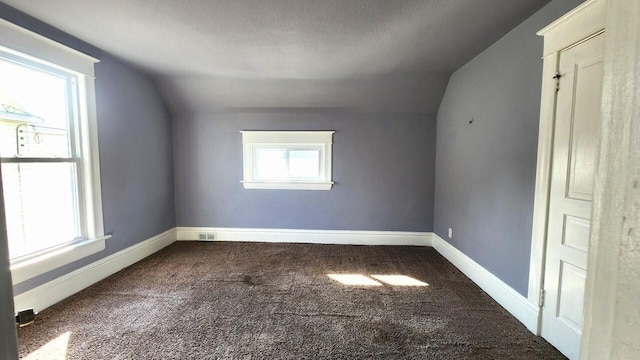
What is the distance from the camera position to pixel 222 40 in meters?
2.31

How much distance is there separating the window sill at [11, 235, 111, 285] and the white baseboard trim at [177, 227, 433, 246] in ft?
4.45

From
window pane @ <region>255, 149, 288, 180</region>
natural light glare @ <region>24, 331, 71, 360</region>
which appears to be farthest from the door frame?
natural light glare @ <region>24, 331, 71, 360</region>

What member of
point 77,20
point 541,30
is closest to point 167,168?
point 77,20

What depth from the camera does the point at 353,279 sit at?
2.81m

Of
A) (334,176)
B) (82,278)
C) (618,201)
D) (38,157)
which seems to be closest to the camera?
(618,201)

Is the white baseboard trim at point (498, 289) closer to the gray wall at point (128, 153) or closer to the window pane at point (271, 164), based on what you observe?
the window pane at point (271, 164)

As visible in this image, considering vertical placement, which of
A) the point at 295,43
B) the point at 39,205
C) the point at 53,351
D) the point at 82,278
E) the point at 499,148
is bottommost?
the point at 53,351

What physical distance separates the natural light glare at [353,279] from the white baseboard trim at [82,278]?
7.59 ft

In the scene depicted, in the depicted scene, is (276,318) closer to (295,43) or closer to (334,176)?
(334,176)

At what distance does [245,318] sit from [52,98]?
2.56 meters

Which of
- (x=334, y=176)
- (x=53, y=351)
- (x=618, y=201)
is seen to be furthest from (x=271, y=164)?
(x=618, y=201)

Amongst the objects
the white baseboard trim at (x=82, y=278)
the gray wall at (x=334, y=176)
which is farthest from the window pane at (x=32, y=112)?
the gray wall at (x=334, y=176)

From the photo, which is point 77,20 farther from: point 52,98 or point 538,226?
point 538,226

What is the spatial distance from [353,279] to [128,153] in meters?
2.89
